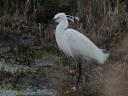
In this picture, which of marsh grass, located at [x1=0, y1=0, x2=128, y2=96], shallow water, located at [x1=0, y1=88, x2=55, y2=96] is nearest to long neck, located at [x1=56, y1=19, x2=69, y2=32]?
marsh grass, located at [x1=0, y1=0, x2=128, y2=96]

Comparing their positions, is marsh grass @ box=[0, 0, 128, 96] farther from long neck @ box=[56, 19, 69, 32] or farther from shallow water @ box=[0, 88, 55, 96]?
long neck @ box=[56, 19, 69, 32]

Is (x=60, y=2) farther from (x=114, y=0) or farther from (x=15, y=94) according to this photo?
(x=15, y=94)

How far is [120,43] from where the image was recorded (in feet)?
36.8

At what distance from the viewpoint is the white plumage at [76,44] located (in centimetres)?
911

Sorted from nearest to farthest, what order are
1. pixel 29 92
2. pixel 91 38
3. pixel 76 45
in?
pixel 29 92 → pixel 76 45 → pixel 91 38

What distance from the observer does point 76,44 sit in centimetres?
917

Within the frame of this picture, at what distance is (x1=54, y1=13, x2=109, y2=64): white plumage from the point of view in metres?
9.11

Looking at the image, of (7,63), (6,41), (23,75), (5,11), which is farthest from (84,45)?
(5,11)

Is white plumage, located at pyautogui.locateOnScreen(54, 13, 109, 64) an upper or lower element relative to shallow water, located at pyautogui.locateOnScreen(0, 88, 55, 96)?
upper

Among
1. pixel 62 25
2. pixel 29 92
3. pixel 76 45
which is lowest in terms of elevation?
pixel 29 92

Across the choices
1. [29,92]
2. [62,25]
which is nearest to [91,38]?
[62,25]

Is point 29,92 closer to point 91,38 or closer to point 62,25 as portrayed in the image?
point 62,25

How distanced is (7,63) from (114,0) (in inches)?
128

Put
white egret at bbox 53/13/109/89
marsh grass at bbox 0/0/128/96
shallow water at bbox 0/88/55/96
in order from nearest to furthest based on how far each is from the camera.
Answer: marsh grass at bbox 0/0/128/96, shallow water at bbox 0/88/55/96, white egret at bbox 53/13/109/89
